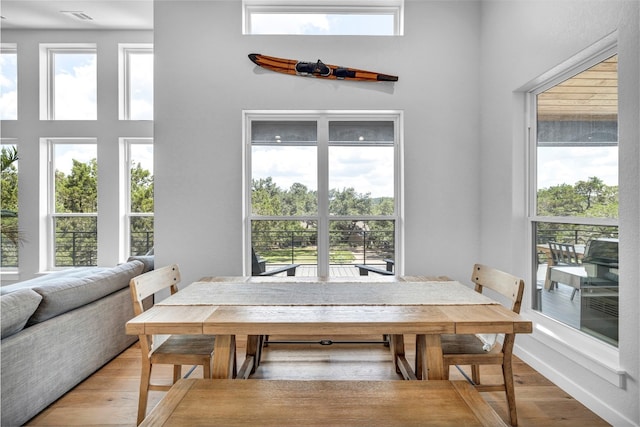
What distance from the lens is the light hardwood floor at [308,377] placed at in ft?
6.30

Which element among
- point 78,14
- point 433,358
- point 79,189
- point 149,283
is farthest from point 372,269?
point 78,14

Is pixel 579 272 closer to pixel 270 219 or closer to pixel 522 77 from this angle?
pixel 522 77

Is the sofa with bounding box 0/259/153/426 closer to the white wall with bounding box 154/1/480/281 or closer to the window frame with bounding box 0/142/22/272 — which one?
the white wall with bounding box 154/1/480/281

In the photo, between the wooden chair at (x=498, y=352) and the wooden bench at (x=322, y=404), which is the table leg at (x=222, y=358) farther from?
the wooden chair at (x=498, y=352)

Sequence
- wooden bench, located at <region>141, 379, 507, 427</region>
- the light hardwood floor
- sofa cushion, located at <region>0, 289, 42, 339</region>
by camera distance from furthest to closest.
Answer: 1. the light hardwood floor
2. sofa cushion, located at <region>0, 289, 42, 339</region>
3. wooden bench, located at <region>141, 379, 507, 427</region>

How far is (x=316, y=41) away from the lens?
3275 millimetres

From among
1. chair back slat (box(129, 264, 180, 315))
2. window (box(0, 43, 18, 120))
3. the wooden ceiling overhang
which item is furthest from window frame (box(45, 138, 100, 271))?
the wooden ceiling overhang

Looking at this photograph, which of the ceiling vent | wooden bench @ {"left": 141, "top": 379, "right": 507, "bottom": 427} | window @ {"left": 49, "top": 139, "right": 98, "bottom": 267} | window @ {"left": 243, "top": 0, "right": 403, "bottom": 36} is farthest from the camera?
window @ {"left": 49, "top": 139, "right": 98, "bottom": 267}

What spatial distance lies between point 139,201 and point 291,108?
7.77ft

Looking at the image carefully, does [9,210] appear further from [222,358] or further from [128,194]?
[222,358]

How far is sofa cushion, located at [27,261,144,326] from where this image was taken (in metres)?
2.00

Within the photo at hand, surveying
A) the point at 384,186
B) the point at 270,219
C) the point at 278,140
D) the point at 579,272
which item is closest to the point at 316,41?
the point at 278,140

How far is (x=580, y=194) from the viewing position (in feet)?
7.22

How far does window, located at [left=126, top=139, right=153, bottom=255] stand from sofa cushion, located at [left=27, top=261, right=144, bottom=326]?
4.68 feet
